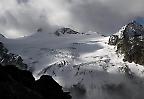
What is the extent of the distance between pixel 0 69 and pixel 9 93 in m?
8.80

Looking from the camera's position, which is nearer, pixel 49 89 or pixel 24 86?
pixel 24 86

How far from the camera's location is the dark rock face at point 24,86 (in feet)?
270

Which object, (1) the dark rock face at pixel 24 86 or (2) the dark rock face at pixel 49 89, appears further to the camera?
(2) the dark rock face at pixel 49 89

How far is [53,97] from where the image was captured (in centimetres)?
10031

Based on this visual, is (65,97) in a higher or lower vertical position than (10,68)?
lower

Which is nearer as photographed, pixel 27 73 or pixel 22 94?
pixel 22 94

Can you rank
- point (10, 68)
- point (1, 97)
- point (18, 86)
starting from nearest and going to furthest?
1. point (1, 97)
2. point (18, 86)
3. point (10, 68)

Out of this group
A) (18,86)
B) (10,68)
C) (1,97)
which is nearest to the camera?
(1,97)

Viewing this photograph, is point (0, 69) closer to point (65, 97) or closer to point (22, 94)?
point (22, 94)

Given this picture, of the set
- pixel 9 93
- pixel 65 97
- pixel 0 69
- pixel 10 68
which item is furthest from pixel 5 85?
pixel 65 97

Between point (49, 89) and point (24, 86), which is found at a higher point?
point (24, 86)

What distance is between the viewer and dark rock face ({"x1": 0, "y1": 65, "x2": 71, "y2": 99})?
8243 cm

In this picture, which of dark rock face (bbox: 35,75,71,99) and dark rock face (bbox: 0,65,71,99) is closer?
dark rock face (bbox: 0,65,71,99)

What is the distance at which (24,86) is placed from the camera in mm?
89812
